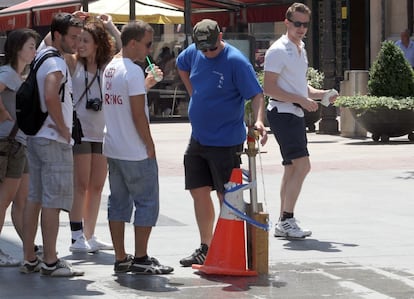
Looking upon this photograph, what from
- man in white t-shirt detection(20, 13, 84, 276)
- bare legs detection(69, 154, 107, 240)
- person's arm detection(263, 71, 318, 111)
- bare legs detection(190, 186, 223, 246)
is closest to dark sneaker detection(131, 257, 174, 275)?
man in white t-shirt detection(20, 13, 84, 276)

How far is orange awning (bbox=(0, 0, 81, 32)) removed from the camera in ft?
88.8

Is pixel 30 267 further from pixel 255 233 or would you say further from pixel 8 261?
pixel 255 233

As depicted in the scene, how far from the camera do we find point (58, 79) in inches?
314

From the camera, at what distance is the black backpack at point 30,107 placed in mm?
8008

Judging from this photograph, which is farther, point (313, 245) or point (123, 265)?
point (313, 245)

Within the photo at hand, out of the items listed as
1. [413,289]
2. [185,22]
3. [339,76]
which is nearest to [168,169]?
[413,289]

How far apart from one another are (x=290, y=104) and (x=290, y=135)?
26 cm

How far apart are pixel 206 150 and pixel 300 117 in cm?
151

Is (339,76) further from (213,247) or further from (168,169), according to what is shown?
(213,247)

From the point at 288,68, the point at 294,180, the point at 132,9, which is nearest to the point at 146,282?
the point at 294,180

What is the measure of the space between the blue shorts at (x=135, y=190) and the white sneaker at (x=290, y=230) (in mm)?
1903

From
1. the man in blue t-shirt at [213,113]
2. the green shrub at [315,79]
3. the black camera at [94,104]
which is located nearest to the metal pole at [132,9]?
the green shrub at [315,79]

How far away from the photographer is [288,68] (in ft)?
31.8

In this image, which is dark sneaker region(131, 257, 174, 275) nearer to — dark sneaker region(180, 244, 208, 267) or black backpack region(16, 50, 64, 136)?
dark sneaker region(180, 244, 208, 267)
